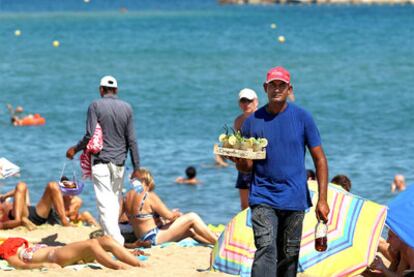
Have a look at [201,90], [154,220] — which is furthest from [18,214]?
[201,90]

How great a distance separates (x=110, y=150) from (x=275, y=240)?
297 centimetres

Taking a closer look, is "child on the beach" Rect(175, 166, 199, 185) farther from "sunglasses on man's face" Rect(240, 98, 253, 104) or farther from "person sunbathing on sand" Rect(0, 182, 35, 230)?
"sunglasses on man's face" Rect(240, 98, 253, 104)

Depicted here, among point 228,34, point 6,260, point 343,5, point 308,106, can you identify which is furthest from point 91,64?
point 343,5

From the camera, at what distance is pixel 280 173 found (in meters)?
6.28

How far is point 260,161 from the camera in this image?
633 cm

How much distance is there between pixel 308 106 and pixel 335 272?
20.2 metres

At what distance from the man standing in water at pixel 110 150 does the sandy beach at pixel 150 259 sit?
1.64 ft

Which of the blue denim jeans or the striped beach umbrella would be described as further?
the striped beach umbrella

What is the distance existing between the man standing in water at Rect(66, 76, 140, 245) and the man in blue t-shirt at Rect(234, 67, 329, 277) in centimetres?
283

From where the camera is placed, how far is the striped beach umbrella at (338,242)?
7605mm

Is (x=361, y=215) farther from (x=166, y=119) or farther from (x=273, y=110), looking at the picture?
(x=166, y=119)

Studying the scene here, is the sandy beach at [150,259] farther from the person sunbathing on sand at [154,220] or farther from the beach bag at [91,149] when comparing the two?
the beach bag at [91,149]

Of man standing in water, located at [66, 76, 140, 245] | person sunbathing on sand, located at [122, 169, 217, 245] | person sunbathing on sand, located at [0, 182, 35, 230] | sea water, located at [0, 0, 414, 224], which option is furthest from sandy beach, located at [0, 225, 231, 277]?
sea water, located at [0, 0, 414, 224]

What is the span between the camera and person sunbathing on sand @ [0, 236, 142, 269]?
26.8 feet
